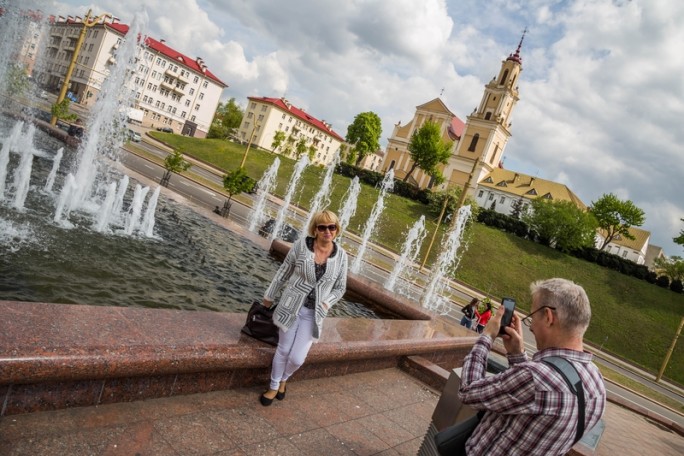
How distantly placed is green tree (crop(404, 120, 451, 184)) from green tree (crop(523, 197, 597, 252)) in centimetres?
2143

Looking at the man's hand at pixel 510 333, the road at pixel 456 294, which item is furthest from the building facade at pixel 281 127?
the man's hand at pixel 510 333

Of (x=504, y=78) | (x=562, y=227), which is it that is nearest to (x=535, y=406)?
(x=562, y=227)

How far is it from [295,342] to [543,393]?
2466mm

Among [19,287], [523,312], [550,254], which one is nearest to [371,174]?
[550,254]

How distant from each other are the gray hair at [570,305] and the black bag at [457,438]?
704 millimetres

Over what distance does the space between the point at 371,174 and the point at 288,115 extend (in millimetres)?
48287

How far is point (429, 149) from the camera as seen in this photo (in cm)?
6644

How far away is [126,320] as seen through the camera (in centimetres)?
360

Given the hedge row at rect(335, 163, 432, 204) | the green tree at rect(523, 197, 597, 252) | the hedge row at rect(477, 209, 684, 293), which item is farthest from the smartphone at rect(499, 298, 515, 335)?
the hedge row at rect(335, 163, 432, 204)

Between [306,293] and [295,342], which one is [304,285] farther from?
[295,342]

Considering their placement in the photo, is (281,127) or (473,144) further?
(281,127)

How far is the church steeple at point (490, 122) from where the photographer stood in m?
69.2

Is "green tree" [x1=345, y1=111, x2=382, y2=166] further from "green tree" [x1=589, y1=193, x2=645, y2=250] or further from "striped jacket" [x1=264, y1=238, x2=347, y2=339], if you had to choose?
"striped jacket" [x1=264, y1=238, x2=347, y2=339]

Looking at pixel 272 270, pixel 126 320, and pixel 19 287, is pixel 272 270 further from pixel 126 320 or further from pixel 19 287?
pixel 126 320
